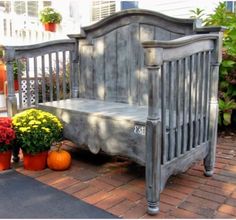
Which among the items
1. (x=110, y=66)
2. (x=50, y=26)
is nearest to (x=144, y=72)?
(x=110, y=66)

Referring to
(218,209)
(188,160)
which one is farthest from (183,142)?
(218,209)

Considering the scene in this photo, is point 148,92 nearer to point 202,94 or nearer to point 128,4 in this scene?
point 202,94

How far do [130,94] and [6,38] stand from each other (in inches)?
182

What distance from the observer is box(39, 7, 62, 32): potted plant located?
699 cm

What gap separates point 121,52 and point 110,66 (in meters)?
0.19

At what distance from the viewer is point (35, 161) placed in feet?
9.09

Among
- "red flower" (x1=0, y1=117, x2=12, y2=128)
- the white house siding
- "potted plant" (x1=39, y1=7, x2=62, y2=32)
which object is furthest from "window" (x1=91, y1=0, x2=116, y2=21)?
"red flower" (x1=0, y1=117, x2=12, y2=128)

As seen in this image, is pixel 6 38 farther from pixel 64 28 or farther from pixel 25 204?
pixel 25 204

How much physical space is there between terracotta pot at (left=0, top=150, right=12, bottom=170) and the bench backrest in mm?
1111

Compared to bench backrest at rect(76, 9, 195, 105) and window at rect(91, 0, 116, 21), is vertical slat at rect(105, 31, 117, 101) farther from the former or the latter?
window at rect(91, 0, 116, 21)

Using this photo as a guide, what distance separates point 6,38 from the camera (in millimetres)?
6711

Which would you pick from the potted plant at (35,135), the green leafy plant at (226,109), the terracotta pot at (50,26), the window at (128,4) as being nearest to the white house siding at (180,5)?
the window at (128,4)

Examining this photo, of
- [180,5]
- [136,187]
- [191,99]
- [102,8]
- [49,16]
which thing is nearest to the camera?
[191,99]

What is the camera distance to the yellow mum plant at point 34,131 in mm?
2646
